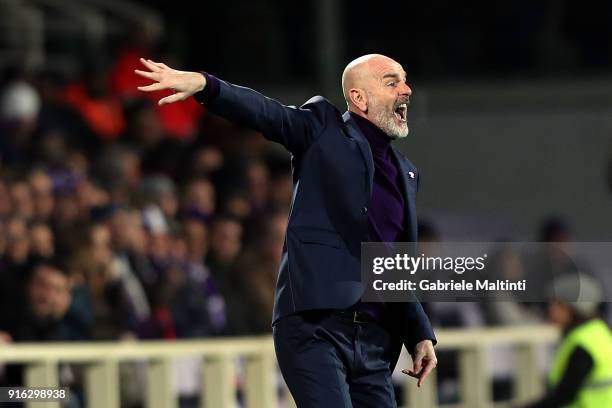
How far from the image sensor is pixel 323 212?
210 inches

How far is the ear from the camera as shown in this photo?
547cm

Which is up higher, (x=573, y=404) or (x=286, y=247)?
(x=286, y=247)

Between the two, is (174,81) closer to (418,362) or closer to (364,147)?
(364,147)

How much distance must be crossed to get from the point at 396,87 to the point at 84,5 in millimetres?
8523

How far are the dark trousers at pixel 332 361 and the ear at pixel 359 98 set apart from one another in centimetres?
70

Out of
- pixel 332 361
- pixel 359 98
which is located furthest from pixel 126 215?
pixel 332 361

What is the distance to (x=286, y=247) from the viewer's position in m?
5.36

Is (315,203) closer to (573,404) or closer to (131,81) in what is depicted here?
(573,404)

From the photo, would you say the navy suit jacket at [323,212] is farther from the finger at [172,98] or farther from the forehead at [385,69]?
the finger at [172,98]

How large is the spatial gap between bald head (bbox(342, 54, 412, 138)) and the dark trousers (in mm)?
663

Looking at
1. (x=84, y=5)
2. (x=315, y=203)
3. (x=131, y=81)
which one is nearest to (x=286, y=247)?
(x=315, y=203)

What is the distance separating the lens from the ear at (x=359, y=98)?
18.0ft

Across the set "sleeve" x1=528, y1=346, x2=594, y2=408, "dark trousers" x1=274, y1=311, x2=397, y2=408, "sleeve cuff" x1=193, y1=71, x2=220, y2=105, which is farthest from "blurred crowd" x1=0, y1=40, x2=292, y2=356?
"sleeve cuff" x1=193, y1=71, x2=220, y2=105

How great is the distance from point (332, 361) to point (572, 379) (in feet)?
10.1
